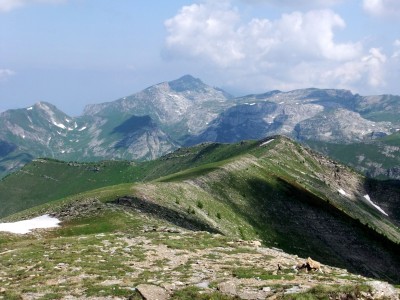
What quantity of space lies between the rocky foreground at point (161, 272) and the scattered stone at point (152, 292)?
6 cm

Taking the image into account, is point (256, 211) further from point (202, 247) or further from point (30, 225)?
point (202, 247)

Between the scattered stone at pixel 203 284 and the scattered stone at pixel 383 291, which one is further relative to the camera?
the scattered stone at pixel 203 284

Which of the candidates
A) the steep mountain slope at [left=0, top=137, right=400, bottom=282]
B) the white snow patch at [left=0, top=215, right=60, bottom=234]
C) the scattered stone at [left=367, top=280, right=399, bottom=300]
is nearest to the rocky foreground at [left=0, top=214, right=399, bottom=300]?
the scattered stone at [left=367, top=280, right=399, bottom=300]

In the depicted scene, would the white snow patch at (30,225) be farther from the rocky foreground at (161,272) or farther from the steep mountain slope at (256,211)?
the rocky foreground at (161,272)

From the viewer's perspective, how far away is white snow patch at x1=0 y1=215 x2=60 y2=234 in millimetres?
51266

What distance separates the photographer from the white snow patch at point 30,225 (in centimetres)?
5127

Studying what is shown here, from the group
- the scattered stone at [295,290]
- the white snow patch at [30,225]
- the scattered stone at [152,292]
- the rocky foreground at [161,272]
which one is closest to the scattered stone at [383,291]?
the rocky foreground at [161,272]

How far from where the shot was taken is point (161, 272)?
30359mm

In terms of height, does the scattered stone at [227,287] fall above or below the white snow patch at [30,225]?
above

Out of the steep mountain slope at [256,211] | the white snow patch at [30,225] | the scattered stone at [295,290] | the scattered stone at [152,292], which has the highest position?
the scattered stone at [152,292]

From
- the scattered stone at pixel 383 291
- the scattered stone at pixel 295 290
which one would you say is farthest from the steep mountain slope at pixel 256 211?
the scattered stone at pixel 383 291

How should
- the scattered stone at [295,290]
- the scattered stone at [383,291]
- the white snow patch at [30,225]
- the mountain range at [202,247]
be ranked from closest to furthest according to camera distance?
the scattered stone at [383,291], the scattered stone at [295,290], the mountain range at [202,247], the white snow patch at [30,225]

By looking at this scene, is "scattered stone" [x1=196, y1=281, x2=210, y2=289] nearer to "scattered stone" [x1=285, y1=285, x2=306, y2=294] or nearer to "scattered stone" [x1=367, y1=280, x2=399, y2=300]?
"scattered stone" [x1=285, y1=285, x2=306, y2=294]

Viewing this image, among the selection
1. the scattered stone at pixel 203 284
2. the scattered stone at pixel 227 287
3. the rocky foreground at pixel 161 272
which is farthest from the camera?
the scattered stone at pixel 203 284
